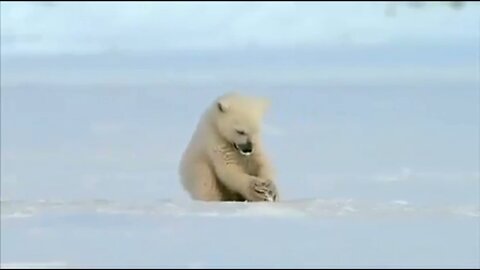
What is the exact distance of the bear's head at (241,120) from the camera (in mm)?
4492

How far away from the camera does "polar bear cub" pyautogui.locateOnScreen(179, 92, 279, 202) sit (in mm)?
4488

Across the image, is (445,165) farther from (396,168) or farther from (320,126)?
(320,126)

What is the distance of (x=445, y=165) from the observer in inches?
192

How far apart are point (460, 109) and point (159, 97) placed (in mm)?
1213

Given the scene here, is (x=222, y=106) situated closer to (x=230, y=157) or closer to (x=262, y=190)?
(x=230, y=157)

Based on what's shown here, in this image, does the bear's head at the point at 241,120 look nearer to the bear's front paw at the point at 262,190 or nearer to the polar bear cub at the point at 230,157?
the polar bear cub at the point at 230,157

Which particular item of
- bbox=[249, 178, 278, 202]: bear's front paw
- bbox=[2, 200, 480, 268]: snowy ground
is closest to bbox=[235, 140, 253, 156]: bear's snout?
bbox=[249, 178, 278, 202]: bear's front paw

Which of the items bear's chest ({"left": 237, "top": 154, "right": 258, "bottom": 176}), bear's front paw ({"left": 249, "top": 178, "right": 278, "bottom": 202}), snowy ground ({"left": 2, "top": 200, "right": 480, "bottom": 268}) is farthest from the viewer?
bear's chest ({"left": 237, "top": 154, "right": 258, "bottom": 176})

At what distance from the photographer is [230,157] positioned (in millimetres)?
4562

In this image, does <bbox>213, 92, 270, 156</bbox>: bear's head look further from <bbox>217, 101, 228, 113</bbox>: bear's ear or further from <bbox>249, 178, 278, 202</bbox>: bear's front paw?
<bbox>249, 178, 278, 202</bbox>: bear's front paw

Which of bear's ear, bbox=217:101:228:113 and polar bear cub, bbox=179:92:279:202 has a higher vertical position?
bear's ear, bbox=217:101:228:113

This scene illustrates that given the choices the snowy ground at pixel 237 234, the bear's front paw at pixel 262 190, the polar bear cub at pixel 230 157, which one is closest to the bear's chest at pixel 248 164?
the polar bear cub at pixel 230 157

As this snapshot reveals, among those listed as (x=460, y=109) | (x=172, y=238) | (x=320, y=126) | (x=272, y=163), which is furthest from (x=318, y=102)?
(x=172, y=238)

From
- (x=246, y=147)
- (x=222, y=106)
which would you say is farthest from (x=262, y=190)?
(x=222, y=106)
